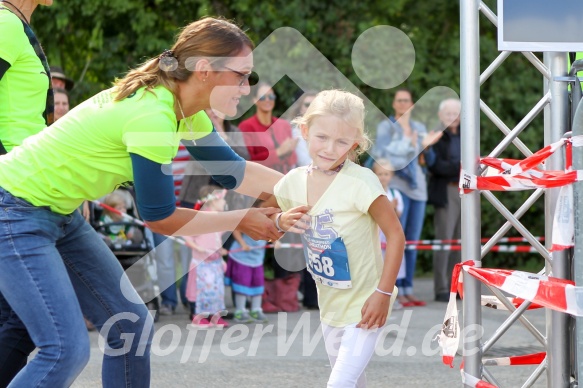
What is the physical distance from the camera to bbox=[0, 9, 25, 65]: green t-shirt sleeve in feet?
14.0

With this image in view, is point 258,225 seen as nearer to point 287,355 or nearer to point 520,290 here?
point 520,290

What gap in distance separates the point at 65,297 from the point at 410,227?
6725mm

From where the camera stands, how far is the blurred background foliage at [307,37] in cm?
1250

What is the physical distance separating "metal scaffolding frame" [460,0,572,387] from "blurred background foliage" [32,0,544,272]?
7.37m

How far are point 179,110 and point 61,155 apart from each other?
49 cm

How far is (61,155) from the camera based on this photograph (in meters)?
3.77

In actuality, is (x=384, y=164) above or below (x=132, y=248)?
above

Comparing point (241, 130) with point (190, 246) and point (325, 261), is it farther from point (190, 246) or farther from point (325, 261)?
point (325, 261)

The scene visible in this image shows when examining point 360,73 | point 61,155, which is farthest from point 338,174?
point 360,73

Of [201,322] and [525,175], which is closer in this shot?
[525,175]

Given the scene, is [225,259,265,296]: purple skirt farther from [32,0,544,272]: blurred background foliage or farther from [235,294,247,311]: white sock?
[32,0,544,272]: blurred background foliage

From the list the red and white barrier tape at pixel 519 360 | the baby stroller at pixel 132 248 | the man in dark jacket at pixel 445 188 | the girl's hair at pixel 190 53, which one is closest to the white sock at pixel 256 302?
the baby stroller at pixel 132 248

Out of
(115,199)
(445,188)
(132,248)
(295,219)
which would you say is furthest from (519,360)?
(445,188)

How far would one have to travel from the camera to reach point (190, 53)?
3820 millimetres
